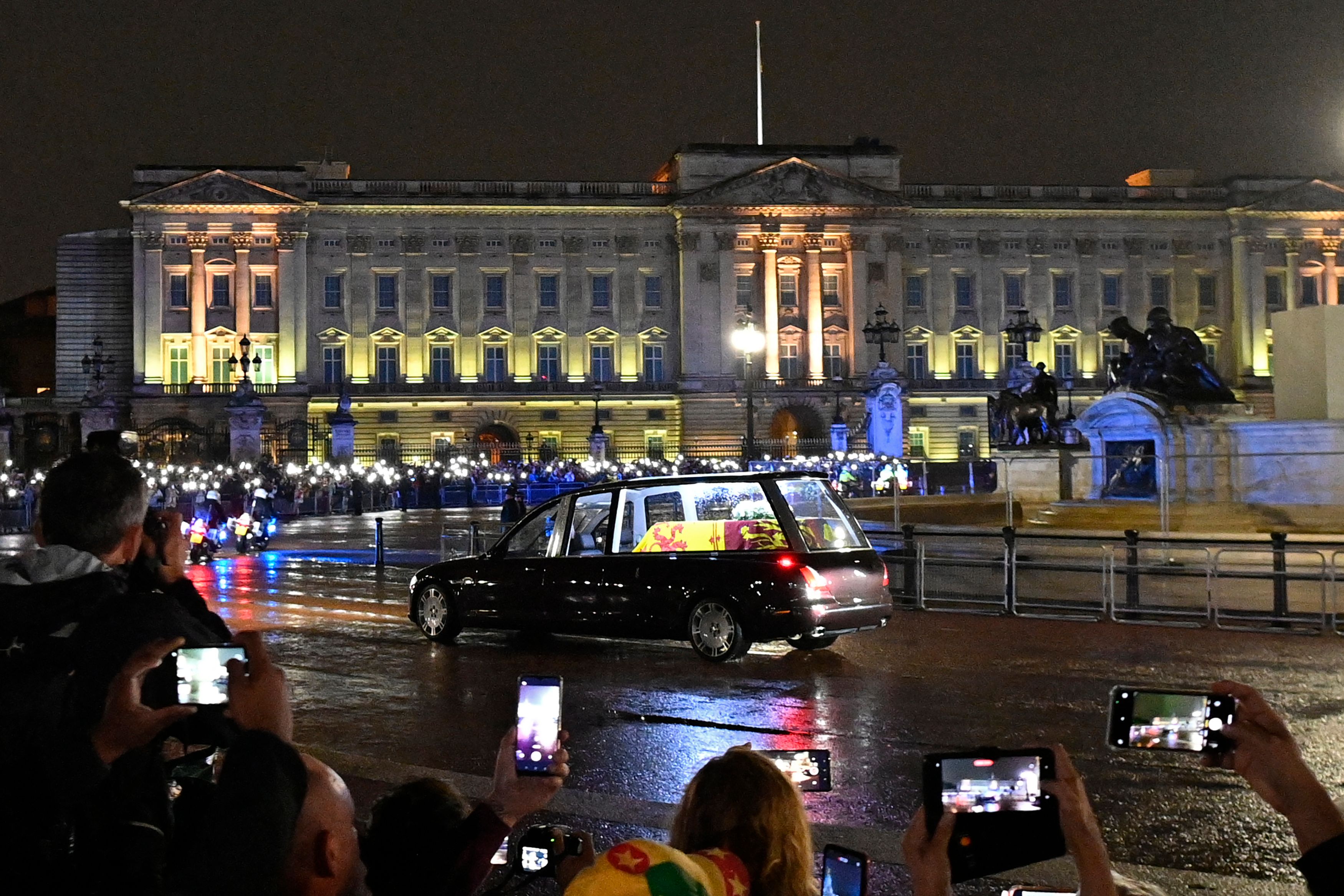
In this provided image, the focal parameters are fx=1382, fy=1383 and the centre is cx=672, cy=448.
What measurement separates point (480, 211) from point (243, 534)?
47594 mm

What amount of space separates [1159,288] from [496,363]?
36.8m

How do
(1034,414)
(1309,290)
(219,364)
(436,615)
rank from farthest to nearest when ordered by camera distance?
(1309,290), (219,364), (1034,414), (436,615)

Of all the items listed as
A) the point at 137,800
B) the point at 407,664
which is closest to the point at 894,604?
the point at 407,664

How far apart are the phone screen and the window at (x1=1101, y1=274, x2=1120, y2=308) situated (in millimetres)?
77739

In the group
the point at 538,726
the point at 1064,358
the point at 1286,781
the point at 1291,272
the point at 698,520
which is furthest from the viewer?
the point at 1291,272

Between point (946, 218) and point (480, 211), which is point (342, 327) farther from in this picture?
point (946, 218)

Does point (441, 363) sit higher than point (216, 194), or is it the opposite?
point (216, 194)

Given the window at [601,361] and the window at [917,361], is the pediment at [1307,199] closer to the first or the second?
the window at [917,361]

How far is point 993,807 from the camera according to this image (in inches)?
106

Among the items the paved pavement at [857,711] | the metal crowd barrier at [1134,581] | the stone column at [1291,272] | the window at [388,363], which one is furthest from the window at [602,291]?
the paved pavement at [857,711]

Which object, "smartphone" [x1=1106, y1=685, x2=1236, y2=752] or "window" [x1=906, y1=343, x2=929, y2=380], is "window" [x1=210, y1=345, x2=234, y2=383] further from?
"smartphone" [x1=1106, y1=685, x2=1236, y2=752]

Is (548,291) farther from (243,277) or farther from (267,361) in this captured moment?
(243,277)

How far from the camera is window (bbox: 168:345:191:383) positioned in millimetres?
70688

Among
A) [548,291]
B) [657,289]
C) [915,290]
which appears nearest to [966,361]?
[915,290]
